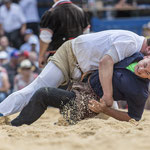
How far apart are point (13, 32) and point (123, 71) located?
762 centimetres

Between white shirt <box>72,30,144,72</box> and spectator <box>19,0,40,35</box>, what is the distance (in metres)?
7.18

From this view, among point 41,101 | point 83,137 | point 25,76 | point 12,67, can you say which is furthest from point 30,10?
point 83,137

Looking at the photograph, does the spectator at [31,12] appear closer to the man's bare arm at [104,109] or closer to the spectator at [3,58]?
the spectator at [3,58]

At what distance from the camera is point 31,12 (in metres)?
11.9

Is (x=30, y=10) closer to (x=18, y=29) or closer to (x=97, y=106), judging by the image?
(x=18, y=29)

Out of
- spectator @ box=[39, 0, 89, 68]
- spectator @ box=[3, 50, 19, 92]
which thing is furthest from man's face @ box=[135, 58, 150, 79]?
spectator @ box=[3, 50, 19, 92]

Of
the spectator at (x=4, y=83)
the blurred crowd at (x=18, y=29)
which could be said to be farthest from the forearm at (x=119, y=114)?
the blurred crowd at (x=18, y=29)

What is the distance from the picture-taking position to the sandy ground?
333 cm

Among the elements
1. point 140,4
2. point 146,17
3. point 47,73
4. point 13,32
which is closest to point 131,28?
point 146,17

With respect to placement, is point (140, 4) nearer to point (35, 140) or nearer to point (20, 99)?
point (20, 99)

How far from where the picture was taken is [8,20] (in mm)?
11562

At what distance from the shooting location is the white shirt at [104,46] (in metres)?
4.46

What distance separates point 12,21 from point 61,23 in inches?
226

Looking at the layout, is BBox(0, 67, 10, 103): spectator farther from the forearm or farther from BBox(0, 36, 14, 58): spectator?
the forearm
